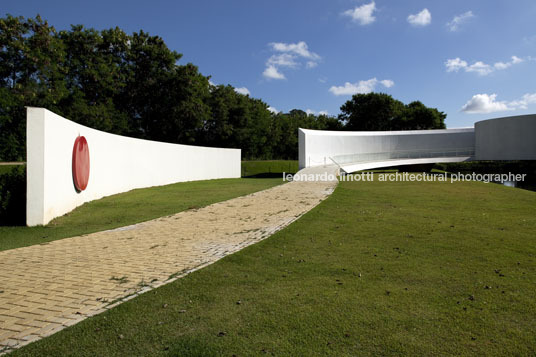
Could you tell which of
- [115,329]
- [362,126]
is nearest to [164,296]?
[115,329]

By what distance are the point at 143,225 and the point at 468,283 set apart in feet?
23.8

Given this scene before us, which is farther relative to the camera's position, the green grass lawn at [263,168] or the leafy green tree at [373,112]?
the leafy green tree at [373,112]

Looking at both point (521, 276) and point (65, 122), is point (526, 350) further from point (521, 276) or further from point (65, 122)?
point (65, 122)

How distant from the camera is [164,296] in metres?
4.14

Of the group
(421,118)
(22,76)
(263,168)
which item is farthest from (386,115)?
(22,76)

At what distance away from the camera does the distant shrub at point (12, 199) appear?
9.05 metres

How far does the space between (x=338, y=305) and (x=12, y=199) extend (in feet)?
30.7

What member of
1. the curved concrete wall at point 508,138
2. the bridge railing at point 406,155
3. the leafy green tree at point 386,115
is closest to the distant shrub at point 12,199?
the bridge railing at point 406,155

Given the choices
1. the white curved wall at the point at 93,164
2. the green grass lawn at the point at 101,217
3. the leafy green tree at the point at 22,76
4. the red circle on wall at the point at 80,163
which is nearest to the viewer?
the green grass lawn at the point at 101,217

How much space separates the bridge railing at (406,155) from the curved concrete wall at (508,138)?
242 cm

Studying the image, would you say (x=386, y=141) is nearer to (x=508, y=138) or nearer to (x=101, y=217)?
(x=508, y=138)

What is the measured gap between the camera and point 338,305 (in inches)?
152

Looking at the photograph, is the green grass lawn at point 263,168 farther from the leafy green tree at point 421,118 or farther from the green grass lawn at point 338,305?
the leafy green tree at point 421,118

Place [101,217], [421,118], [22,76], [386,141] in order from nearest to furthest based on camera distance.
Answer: [101,217] < [22,76] < [386,141] < [421,118]
